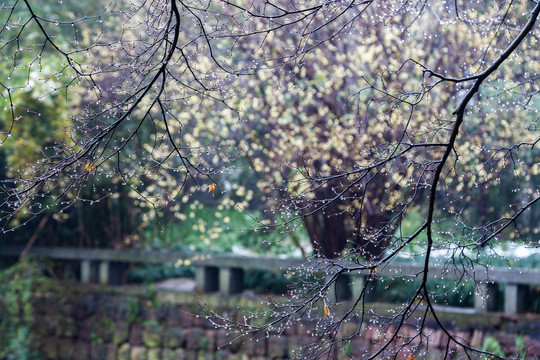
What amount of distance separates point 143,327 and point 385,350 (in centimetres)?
459

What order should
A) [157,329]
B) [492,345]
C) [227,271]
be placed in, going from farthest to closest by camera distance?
[157,329], [227,271], [492,345]

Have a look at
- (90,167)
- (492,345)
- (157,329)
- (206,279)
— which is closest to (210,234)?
(206,279)

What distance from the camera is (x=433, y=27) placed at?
6453 mm

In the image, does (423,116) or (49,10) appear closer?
(423,116)

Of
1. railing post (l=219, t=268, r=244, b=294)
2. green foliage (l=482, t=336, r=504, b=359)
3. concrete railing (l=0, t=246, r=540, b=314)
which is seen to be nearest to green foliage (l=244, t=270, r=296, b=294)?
concrete railing (l=0, t=246, r=540, b=314)

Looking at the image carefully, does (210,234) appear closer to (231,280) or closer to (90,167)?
(231,280)

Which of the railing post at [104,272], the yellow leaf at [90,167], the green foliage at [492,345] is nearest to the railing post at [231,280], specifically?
the railing post at [104,272]

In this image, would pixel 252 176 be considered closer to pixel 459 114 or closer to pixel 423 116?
pixel 423 116

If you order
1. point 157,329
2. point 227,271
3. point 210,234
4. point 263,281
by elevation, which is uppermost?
point 210,234

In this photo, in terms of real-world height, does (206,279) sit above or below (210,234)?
below

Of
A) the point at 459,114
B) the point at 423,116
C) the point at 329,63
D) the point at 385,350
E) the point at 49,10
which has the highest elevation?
the point at 49,10

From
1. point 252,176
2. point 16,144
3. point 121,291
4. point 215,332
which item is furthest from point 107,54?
point 215,332

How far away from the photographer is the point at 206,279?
7.36m

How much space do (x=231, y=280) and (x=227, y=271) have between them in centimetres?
10
